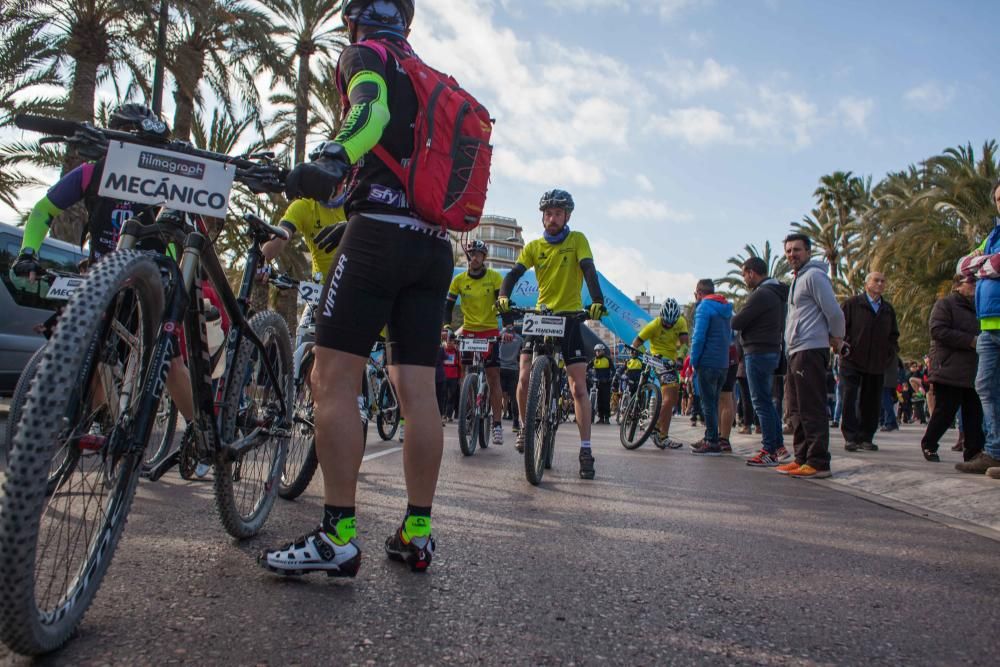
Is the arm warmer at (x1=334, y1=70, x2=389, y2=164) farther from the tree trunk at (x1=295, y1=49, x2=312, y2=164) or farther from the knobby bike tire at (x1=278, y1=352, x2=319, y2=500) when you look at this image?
the tree trunk at (x1=295, y1=49, x2=312, y2=164)

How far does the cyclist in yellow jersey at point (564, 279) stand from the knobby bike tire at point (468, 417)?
3.52ft

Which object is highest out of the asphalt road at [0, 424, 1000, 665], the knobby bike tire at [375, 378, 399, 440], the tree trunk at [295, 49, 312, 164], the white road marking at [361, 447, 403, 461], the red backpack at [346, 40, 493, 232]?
the tree trunk at [295, 49, 312, 164]

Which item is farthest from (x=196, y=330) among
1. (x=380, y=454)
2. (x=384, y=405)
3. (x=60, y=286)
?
(x=384, y=405)

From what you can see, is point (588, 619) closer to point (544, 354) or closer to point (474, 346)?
point (544, 354)

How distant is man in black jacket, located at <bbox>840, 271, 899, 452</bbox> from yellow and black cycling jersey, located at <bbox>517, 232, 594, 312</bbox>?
13.7 ft

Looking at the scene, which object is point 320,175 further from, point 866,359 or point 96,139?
point 866,359

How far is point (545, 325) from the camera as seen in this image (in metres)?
5.66

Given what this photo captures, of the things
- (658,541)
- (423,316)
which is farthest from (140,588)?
(658,541)

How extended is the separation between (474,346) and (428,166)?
5447mm

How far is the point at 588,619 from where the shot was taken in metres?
2.19

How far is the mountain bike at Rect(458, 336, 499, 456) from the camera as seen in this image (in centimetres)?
726

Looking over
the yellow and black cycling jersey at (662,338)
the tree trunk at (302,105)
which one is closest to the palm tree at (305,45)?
the tree trunk at (302,105)

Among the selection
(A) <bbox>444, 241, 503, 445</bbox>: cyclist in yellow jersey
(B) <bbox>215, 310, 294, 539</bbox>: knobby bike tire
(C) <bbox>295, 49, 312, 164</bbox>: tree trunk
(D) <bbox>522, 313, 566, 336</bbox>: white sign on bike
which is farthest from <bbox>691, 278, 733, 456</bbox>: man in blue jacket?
(C) <bbox>295, 49, 312, 164</bbox>: tree trunk

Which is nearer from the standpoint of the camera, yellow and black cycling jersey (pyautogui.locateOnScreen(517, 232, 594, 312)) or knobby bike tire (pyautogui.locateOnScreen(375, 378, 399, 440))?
yellow and black cycling jersey (pyautogui.locateOnScreen(517, 232, 594, 312))
